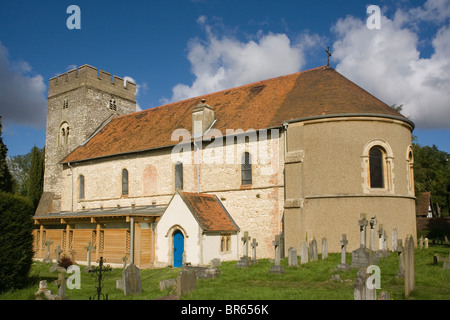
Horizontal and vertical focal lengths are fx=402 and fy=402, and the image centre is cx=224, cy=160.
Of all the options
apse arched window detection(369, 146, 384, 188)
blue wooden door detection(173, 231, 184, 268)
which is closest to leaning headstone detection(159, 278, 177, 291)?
blue wooden door detection(173, 231, 184, 268)

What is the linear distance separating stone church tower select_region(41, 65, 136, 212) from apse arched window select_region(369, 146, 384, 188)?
76.4 ft

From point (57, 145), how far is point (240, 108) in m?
18.8

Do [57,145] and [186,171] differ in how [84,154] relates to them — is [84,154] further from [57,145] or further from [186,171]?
[186,171]

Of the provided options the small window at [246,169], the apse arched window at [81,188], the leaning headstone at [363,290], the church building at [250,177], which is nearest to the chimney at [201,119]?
the church building at [250,177]

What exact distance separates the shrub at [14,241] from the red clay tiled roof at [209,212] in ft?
27.2

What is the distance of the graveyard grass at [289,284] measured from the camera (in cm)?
1057

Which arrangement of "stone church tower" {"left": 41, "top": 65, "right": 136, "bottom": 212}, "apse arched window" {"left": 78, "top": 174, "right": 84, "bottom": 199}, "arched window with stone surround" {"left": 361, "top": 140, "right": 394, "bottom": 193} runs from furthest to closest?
"stone church tower" {"left": 41, "top": 65, "right": 136, "bottom": 212}
"apse arched window" {"left": 78, "top": 174, "right": 84, "bottom": 199}
"arched window with stone surround" {"left": 361, "top": 140, "right": 394, "bottom": 193}

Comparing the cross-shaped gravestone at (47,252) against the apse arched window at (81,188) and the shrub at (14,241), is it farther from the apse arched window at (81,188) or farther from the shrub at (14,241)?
the shrub at (14,241)

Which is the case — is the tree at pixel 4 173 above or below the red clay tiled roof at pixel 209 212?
above

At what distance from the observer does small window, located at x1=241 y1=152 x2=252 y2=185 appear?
2247 cm

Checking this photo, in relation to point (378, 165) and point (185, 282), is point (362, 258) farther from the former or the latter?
point (378, 165)

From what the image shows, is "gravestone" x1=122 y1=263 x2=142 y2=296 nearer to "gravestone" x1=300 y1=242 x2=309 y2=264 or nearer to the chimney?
"gravestone" x1=300 y1=242 x2=309 y2=264

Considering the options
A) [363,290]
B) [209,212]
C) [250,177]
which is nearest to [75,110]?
[209,212]
